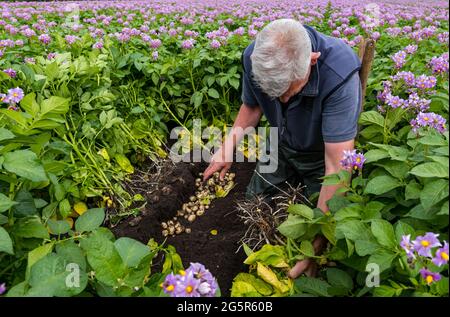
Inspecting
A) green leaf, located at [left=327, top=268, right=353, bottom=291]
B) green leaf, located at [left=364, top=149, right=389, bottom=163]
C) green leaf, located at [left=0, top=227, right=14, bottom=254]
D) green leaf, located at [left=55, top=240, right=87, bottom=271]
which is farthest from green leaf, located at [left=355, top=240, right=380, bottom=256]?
green leaf, located at [left=0, top=227, right=14, bottom=254]

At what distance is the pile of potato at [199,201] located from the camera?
8.12 feet

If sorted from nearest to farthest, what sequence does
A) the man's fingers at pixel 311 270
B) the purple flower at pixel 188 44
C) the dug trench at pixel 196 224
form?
the man's fingers at pixel 311 270
the dug trench at pixel 196 224
the purple flower at pixel 188 44

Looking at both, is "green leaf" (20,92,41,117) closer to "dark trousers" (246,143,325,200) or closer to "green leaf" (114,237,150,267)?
"green leaf" (114,237,150,267)

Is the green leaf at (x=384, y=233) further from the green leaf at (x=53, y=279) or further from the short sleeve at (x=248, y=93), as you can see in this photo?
the short sleeve at (x=248, y=93)

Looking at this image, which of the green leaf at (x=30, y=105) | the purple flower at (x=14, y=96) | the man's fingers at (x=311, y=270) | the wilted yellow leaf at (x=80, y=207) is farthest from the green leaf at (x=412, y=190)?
the wilted yellow leaf at (x=80, y=207)

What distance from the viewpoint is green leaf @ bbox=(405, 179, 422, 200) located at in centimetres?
129

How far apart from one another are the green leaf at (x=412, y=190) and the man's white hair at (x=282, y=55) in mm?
569

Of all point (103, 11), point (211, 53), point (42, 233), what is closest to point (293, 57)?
point (42, 233)

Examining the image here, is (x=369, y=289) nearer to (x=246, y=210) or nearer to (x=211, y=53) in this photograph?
(x=246, y=210)

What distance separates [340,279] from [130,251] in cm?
67

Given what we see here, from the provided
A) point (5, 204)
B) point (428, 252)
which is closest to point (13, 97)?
point (5, 204)

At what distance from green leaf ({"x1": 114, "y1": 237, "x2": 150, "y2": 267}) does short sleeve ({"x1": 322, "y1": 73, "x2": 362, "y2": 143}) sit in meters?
0.92

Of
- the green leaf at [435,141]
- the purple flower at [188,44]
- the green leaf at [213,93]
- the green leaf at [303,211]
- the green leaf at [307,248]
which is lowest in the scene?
the green leaf at [213,93]

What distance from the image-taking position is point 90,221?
4.96 feet
